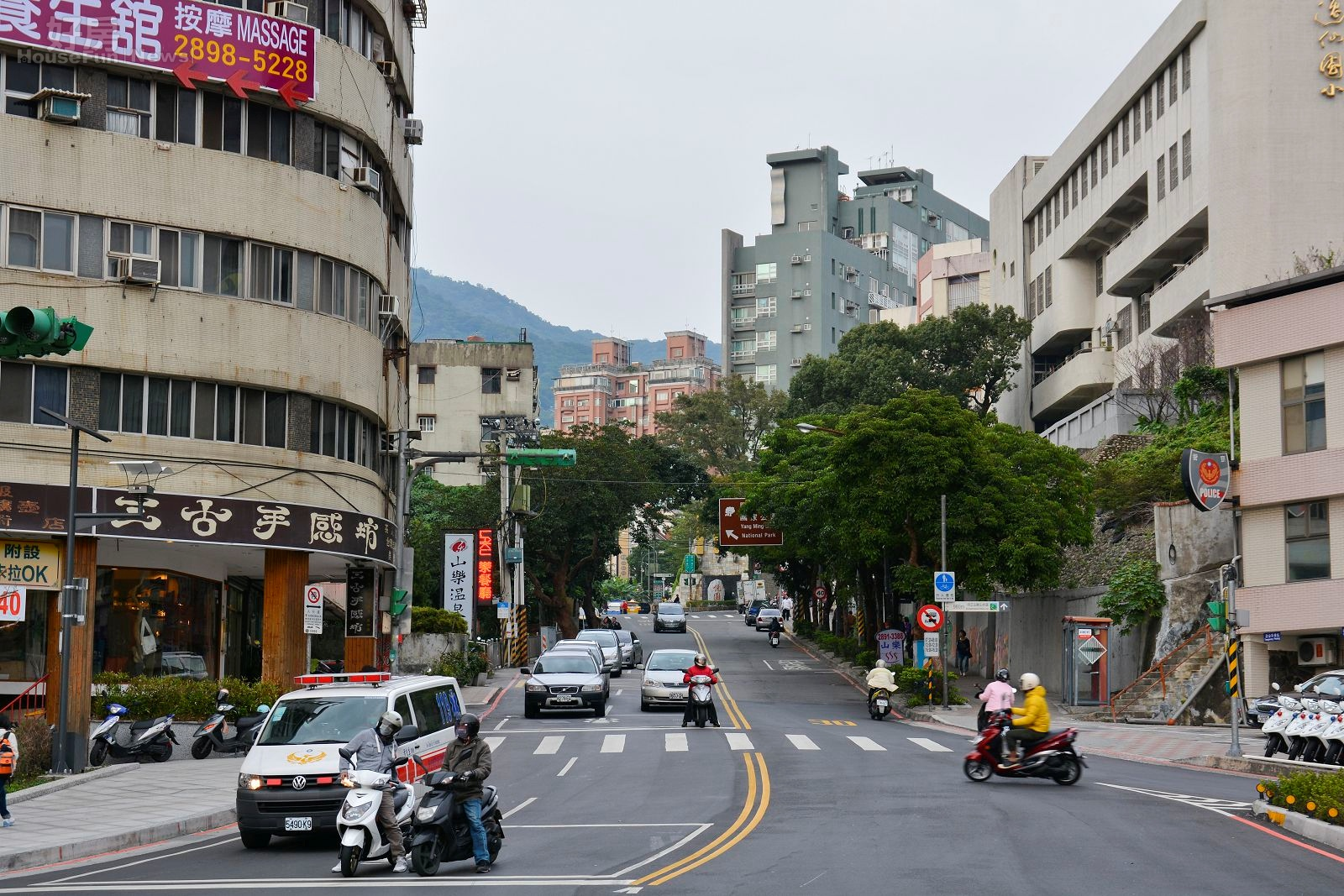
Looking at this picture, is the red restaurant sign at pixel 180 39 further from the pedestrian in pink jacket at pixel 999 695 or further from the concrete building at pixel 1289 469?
the concrete building at pixel 1289 469

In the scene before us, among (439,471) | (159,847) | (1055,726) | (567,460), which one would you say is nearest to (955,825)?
(159,847)

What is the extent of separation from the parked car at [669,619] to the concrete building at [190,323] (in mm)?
50167

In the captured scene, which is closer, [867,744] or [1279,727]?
[1279,727]

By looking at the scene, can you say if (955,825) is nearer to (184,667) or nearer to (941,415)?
(184,667)

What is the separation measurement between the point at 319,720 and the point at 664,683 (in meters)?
22.0

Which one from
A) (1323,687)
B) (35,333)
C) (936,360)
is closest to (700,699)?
(1323,687)

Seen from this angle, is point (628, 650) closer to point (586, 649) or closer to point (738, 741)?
point (586, 649)

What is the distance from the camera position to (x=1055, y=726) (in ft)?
113

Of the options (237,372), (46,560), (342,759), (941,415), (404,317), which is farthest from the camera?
(941,415)

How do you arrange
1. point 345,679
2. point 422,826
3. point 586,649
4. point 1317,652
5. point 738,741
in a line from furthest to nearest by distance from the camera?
point 586,649 → point 1317,652 → point 738,741 → point 345,679 → point 422,826

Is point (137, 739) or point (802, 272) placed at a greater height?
point (802, 272)

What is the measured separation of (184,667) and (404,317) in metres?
11.3

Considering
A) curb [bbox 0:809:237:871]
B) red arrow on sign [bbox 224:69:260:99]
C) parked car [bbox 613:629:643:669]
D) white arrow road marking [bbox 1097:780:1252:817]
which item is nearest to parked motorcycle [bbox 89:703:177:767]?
curb [bbox 0:809:237:871]

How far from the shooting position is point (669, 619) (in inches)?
3354
